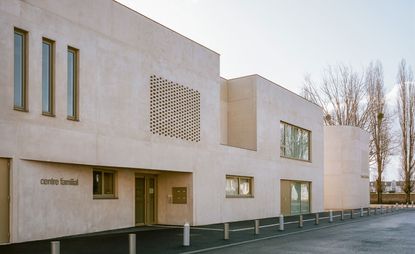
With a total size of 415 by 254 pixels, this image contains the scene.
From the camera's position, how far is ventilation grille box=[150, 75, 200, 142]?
1891cm

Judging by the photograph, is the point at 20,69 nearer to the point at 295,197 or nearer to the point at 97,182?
the point at 97,182

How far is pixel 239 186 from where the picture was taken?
2486cm

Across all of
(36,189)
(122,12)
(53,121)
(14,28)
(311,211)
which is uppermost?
(122,12)

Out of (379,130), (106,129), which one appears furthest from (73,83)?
(379,130)

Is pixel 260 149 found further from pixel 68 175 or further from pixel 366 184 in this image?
pixel 366 184

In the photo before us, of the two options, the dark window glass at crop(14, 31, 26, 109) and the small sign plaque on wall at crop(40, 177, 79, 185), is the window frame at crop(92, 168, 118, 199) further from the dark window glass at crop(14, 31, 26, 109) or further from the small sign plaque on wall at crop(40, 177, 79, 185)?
the dark window glass at crop(14, 31, 26, 109)

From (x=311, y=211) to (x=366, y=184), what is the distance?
14023 millimetres

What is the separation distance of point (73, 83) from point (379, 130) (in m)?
45.6

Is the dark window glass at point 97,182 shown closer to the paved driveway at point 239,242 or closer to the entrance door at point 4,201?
the paved driveway at point 239,242

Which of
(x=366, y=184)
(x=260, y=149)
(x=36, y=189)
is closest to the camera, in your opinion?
(x=36, y=189)

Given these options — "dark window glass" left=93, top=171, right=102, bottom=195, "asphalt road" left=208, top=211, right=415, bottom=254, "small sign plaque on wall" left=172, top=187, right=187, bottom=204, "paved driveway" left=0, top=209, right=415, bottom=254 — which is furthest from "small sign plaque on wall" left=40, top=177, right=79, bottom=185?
"small sign plaque on wall" left=172, top=187, right=187, bottom=204

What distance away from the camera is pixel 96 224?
55.4 feet

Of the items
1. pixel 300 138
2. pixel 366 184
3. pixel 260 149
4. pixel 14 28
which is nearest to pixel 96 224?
pixel 14 28

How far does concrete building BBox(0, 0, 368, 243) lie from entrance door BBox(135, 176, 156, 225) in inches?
2.8
